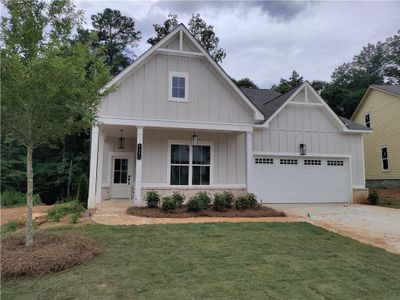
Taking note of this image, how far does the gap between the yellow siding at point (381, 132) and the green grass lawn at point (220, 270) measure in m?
A: 16.8

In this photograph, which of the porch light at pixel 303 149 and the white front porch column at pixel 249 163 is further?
the porch light at pixel 303 149

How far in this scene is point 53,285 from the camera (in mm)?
4152

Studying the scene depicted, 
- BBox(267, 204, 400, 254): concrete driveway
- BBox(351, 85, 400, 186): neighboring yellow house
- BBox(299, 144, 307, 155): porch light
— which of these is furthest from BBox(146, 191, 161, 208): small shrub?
BBox(351, 85, 400, 186): neighboring yellow house

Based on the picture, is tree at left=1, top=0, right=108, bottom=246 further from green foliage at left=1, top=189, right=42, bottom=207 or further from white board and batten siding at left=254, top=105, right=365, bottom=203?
green foliage at left=1, top=189, right=42, bottom=207

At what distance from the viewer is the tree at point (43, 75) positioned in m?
5.09

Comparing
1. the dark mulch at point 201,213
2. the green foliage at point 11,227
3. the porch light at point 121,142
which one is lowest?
the green foliage at point 11,227

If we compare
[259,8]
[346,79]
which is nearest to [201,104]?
→ [259,8]

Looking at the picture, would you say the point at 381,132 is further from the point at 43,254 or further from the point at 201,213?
the point at 43,254

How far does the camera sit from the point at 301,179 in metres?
14.7

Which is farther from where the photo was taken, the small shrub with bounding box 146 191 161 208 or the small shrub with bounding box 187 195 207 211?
the small shrub with bounding box 146 191 161 208

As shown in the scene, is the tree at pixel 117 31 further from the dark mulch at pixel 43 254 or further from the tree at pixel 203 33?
the dark mulch at pixel 43 254

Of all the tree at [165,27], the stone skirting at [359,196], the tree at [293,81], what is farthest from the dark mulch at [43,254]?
the tree at [293,81]

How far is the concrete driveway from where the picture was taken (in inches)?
287

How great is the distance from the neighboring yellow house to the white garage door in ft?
26.5
